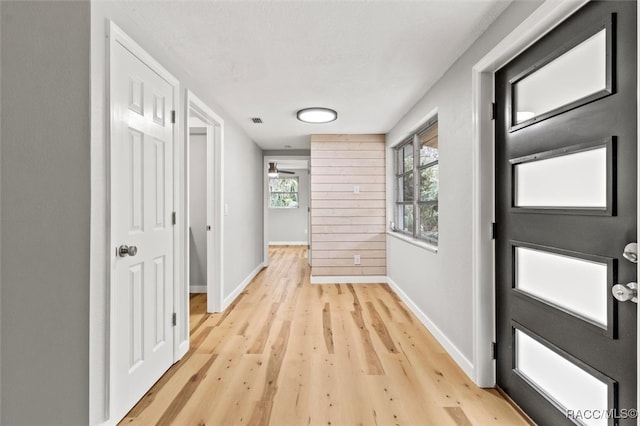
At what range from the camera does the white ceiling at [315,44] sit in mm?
1710

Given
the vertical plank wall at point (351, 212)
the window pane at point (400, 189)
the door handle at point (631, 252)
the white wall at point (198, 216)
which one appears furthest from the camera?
the vertical plank wall at point (351, 212)

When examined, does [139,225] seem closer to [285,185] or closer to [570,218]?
[570,218]

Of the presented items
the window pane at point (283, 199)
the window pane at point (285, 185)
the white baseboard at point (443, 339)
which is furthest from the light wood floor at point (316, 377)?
the window pane at point (285, 185)

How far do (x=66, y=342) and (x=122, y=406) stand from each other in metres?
0.51

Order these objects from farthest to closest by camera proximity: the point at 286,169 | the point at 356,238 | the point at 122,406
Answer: the point at 286,169
the point at 356,238
the point at 122,406

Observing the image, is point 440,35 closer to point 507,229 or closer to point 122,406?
point 507,229

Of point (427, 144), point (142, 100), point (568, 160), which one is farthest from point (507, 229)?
point (142, 100)

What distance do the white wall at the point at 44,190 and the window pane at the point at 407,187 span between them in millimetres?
3337

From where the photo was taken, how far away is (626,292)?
3.62 ft

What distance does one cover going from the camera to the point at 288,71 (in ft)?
8.14

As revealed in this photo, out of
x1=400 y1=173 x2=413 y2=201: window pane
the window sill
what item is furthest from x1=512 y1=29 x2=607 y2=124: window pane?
x1=400 y1=173 x2=413 y2=201: window pane

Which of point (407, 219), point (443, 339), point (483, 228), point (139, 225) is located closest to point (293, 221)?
point (407, 219)

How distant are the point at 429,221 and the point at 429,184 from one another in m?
0.40

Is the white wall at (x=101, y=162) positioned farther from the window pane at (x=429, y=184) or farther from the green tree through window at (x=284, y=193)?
the green tree through window at (x=284, y=193)
